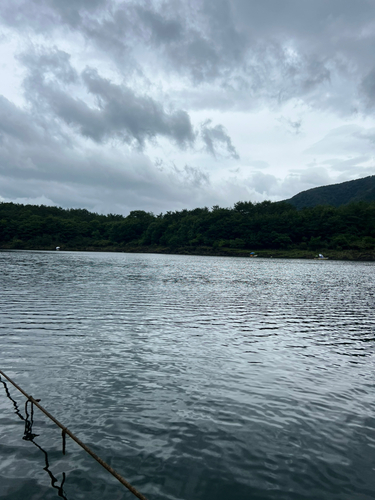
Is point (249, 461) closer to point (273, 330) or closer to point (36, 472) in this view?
point (36, 472)

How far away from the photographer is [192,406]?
10586mm

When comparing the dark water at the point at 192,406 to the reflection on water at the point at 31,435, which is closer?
the reflection on water at the point at 31,435

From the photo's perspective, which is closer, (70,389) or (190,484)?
(190,484)

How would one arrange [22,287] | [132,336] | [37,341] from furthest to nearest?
[22,287], [132,336], [37,341]

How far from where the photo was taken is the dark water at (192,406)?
23.9 feet

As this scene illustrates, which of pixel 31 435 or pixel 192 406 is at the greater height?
pixel 31 435

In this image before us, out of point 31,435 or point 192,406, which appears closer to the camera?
point 31,435

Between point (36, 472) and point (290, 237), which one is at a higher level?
point (290, 237)

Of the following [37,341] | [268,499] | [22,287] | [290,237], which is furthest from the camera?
[290,237]

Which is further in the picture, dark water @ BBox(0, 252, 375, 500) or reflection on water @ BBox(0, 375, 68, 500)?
dark water @ BBox(0, 252, 375, 500)

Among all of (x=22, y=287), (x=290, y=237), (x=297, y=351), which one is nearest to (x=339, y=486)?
(x=297, y=351)

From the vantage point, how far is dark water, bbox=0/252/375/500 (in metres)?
7.29

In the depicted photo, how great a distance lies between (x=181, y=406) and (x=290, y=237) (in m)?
190

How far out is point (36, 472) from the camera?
7.23 metres
